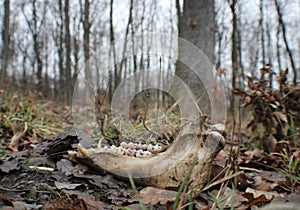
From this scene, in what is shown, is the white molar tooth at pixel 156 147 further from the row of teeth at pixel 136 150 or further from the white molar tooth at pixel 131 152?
the white molar tooth at pixel 131 152

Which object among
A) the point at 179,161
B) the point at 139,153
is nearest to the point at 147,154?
the point at 139,153

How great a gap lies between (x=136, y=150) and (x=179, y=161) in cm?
27

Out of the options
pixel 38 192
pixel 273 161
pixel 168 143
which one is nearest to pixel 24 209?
pixel 38 192

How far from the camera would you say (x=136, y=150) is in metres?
1.45

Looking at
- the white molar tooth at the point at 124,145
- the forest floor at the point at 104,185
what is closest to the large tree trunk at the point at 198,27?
the forest floor at the point at 104,185

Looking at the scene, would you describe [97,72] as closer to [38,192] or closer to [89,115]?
[89,115]

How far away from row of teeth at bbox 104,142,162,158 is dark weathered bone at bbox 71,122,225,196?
1.6 inches

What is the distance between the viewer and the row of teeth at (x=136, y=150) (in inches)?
54.5

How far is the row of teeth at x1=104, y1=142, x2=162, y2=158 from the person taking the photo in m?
1.38

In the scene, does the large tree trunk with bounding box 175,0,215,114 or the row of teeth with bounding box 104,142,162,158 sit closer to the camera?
the row of teeth with bounding box 104,142,162,158

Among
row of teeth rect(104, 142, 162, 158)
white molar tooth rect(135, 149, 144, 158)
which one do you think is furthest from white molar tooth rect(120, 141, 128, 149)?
white molar tooth rect(135, 149, 144, 158)

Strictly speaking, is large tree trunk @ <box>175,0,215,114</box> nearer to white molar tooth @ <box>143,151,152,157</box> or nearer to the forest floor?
the forest floor

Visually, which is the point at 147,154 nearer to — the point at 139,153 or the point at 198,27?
the point at 139,153

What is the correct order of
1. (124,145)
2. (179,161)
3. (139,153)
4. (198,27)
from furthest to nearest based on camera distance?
(198,27), (124,145), (139,153), (179,161)
